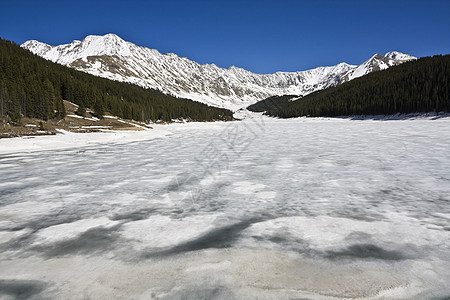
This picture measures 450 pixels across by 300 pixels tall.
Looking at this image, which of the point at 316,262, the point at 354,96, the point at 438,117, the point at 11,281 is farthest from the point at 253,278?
the point at 354,96

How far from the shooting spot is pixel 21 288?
2.56m

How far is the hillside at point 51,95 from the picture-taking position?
143ft

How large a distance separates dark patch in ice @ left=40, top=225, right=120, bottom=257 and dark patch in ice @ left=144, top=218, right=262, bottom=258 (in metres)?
0.79

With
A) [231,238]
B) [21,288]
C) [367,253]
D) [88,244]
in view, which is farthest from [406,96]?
[21,288]

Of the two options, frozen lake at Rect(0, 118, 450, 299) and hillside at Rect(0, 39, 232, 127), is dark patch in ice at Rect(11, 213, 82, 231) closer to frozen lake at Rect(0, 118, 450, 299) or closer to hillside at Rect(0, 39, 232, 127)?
Answer: frozen lake at Rect(0, 118, 450, 299)

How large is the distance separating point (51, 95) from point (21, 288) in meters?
56.5

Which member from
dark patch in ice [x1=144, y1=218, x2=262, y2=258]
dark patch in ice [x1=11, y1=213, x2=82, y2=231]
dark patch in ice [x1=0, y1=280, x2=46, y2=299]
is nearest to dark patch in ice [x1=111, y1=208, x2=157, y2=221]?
dark patch in ice [x1=11, y1=213, x2=82, y2=231]

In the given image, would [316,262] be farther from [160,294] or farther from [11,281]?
[11,281]

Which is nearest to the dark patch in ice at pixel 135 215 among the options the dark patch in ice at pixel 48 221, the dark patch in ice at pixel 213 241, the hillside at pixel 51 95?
the dark patch in ice at pixel 48 221

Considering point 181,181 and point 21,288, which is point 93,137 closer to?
point 181,181

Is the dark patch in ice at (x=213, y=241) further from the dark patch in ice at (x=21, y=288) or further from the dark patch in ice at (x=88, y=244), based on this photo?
the dark patch in ice at (x=21, y=288)

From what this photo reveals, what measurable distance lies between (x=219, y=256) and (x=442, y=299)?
224 centimetres

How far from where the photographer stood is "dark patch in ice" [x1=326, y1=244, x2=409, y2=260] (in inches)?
118

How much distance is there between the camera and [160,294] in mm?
2398
